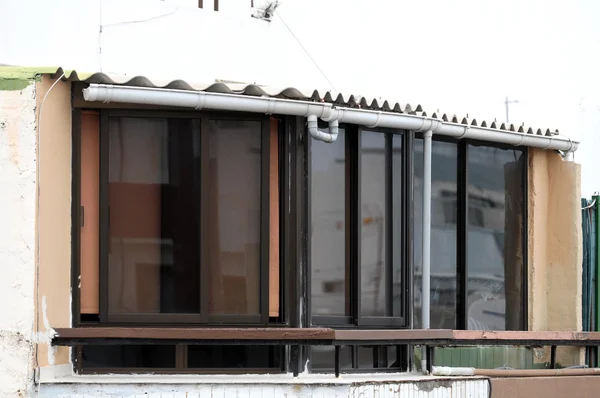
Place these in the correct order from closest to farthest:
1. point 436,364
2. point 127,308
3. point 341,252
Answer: point 127,308, point 341,252, point 436,364

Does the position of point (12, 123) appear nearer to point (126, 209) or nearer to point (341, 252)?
point (126, 209)

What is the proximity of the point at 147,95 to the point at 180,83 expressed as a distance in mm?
273

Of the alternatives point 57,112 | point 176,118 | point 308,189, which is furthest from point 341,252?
point 57,112

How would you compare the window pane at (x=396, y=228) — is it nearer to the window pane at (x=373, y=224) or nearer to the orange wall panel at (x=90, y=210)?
the window pane at (x=373, y=224)

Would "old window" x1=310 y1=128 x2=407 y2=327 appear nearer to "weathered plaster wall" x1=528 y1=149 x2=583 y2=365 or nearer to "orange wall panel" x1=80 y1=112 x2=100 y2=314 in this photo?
"orange wall panel" x1=80 y1=112 x2=100 y2=314

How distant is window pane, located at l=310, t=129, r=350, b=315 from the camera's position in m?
9.16

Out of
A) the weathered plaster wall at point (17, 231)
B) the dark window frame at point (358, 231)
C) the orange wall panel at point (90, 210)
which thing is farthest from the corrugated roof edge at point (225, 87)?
the orange wall panel at point (90, 210)

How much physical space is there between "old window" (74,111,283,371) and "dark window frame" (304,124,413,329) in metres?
0.52

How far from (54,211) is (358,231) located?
2.52 meters

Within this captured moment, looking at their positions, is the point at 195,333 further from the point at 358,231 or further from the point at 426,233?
the point at 426,233

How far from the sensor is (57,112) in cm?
835

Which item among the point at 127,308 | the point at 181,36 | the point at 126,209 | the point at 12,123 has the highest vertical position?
the point at 181,36

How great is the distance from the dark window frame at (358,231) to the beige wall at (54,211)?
6.26 ft

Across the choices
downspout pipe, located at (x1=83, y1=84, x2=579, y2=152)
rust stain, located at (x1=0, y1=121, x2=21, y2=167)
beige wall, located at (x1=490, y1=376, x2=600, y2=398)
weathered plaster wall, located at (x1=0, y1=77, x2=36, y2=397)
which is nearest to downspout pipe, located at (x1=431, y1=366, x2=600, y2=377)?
beige wall, located at (x1=490, y1=376, x2=600, y2=398)
